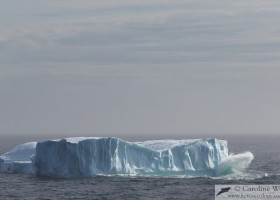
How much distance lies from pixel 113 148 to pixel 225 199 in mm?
13400

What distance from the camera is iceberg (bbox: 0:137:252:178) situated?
54.7m

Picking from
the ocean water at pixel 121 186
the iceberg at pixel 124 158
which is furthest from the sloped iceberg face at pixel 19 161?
the ocean water at pixel 121 186

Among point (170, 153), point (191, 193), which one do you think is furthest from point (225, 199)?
point (170, 153)

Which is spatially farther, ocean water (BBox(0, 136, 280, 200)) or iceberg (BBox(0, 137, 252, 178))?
iceberg (BBox(0, 137, 252, 178))

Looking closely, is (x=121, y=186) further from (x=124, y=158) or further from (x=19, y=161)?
(x=19, y=161)

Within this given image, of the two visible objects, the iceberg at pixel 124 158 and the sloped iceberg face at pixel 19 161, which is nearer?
the iceberg at pixel 124 158

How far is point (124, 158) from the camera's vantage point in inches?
2183

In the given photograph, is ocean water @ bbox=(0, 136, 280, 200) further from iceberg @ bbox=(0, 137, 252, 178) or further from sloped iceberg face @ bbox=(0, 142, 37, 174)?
sloped iceberg face @ bbox=(0, 142, 37, 174)

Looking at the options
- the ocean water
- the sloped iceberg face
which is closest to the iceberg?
the ocean water

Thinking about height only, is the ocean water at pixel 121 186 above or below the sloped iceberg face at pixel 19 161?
below

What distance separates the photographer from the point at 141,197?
4494 cm

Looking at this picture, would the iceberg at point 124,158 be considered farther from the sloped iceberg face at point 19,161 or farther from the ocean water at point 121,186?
the sloped iceberg face at point 19,161

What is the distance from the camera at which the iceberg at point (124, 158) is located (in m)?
54.7

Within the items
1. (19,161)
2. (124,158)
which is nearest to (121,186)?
(124,158)
